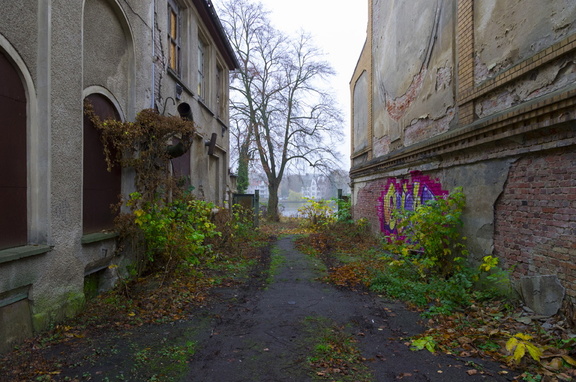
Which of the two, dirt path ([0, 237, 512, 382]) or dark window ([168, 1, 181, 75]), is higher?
dark window ([168, 1, 181, 75])

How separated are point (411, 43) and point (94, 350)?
8558 millimetres

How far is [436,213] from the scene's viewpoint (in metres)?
5.89

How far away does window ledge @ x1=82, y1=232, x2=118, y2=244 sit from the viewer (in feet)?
15.4

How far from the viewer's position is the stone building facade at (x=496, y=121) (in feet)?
13.1

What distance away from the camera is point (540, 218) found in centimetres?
431

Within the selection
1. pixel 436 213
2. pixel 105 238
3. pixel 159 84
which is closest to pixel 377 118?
pixel 436 213

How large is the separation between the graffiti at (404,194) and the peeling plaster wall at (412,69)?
3.19 feet

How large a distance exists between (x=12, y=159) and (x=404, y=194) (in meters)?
7.71

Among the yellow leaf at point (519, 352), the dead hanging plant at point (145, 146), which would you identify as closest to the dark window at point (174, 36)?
the dead hanging plant at point (145, 146)

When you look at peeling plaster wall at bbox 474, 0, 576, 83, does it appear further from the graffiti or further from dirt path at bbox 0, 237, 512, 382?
dirt path at bbox 0, 237, 512, 382

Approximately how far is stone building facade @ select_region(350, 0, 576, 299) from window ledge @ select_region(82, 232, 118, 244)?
5.70 m

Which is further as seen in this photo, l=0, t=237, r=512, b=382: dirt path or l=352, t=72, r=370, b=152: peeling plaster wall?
l=352, t=72, r=370, b=152: peeling plaster wall

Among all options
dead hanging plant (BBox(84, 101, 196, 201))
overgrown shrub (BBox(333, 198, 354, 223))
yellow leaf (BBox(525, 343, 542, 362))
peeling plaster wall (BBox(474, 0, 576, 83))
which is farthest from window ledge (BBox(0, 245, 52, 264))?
overgrown shrub (BBox(333, 198, 354, 223))

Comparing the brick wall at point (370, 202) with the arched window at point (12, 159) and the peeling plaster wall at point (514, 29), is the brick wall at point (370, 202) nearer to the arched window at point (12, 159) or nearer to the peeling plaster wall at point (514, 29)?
the peeling plaster wall at point (514, 29)
